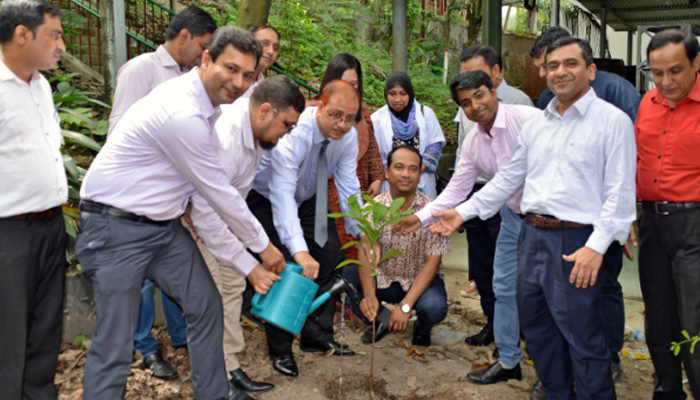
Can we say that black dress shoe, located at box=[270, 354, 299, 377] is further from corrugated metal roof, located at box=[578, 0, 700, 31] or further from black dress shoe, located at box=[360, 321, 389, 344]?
corrugated metal roof, located at box=[578, 0, 700, 31]

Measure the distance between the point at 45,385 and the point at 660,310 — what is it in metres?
3.24

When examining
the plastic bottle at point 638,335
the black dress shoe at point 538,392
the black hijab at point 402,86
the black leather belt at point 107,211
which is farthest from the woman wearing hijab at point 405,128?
the black leather belt at point 107,211

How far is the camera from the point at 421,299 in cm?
448

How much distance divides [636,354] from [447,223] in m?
1.97

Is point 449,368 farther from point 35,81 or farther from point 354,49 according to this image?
point 354,49

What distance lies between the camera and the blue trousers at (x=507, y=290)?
3.87m

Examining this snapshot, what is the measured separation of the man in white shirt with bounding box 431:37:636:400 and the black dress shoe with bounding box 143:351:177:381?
219 cm

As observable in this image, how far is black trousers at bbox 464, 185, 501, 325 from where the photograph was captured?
442 cm

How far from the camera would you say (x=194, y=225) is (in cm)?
315

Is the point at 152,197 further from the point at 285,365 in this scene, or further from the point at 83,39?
the point at 83,39

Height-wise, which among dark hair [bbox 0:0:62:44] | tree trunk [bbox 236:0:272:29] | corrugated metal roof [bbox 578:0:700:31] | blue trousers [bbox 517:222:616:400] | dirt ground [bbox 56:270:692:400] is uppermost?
corrugated metal roof [bbox 578:0:700:31]

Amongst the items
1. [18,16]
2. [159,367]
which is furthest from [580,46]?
[159,367]

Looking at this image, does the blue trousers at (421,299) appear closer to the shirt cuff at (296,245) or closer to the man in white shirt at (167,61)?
the shirt cuff at (296,245)

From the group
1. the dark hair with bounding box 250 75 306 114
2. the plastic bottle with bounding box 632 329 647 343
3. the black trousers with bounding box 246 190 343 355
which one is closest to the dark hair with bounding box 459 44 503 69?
the black trousers with bounding box 246 190 343 355
